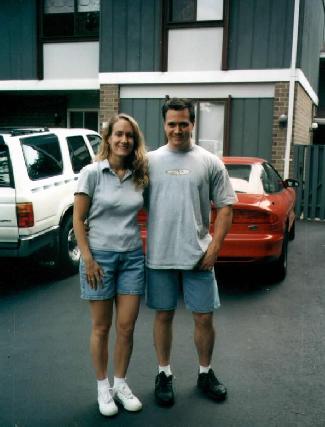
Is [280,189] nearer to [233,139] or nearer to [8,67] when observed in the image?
[233,139]

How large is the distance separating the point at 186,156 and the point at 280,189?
3919 mm

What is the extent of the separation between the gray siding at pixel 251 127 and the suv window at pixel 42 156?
217 inches

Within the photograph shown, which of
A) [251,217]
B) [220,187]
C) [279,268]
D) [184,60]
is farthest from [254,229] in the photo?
[184,60]

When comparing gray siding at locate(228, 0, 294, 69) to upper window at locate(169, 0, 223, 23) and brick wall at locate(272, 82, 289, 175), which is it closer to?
upper window at locate(169, 0, 223, 23)

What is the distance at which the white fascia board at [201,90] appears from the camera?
10547 mm

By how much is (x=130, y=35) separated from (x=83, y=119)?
3405 mm

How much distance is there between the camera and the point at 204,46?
1077cm

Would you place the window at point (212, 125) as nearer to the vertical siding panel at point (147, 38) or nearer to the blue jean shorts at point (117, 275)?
the vertical siding panel at point (147, 38)

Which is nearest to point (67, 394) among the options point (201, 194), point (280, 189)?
point (201, 194)

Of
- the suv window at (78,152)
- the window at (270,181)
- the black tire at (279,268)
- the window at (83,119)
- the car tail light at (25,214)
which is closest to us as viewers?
the car tail light at (25,214)

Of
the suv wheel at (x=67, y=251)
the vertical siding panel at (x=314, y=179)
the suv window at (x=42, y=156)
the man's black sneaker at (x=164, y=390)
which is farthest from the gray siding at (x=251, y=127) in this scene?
the man's black sneaker at (x=164, y=390)

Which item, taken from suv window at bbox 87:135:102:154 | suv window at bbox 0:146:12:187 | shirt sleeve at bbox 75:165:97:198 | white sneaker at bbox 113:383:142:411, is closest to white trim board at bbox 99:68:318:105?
suv window at bbox 87:135:102:154

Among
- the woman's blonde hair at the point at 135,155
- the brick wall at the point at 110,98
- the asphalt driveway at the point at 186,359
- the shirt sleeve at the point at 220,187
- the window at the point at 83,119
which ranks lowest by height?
the asphalt driveway at the point at 186,359

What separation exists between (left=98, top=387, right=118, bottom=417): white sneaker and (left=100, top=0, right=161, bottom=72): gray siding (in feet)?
30.4
